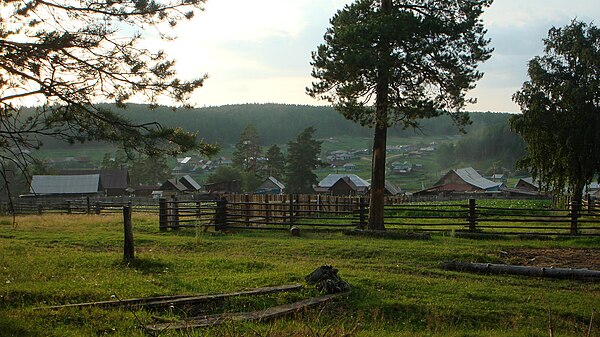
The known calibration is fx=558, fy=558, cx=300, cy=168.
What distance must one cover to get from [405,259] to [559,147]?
14323 millimetres

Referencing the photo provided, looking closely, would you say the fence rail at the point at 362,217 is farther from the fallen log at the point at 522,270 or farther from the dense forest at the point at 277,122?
the dense forest at the point at 277,122

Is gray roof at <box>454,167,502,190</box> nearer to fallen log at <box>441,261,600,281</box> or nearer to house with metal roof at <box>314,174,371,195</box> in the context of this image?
house with metal roof at <box>314,174,371,195</box>

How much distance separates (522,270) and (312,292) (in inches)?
227

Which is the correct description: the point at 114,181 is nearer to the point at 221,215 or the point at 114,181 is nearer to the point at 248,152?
the point at 248,152

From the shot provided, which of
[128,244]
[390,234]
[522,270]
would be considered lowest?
[390,234]

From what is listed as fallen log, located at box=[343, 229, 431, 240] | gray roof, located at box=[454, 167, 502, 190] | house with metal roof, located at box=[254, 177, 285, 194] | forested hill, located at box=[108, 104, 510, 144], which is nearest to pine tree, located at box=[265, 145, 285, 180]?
house with metal roof, located at box=[254, 177, 285, 194]

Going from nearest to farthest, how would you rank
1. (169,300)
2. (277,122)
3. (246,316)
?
1. (246,316)
2. (169,300)
3. (277,122)

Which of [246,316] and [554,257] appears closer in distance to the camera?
[246,316]

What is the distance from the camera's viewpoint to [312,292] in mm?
9750

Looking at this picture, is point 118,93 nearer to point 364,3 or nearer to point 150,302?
point 150,302

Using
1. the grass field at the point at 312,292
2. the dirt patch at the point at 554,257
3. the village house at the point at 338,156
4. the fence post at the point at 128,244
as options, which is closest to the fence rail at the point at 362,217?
the dirt patch at the point at 554,257

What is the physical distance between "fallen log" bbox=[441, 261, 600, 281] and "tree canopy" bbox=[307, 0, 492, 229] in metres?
7.88

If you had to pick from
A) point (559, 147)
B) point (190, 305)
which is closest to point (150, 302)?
point (190, 305)

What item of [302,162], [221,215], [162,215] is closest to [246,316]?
[221,215]
